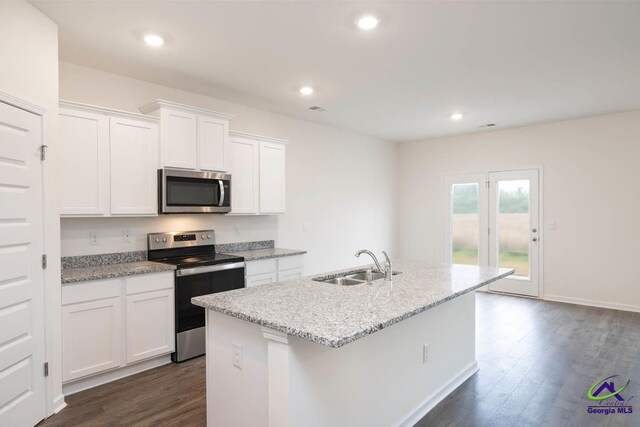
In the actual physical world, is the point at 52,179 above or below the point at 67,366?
above

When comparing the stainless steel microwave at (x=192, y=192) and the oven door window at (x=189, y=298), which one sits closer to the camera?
the oven door window at (x=189, y=298)

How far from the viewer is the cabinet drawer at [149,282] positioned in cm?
300

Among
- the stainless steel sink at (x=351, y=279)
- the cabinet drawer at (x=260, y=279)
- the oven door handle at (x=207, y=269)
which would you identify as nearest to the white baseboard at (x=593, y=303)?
the stainless steel sink at (x=351, y=279)

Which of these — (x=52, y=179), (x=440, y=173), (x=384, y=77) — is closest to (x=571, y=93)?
(x=384, y=77)

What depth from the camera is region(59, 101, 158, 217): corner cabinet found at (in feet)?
9.46

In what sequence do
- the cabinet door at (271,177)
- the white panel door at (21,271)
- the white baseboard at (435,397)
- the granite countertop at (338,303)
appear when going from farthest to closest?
1. the cabinet door at (271,177)
2. the white baseboard at (435,397)
3. the white panel door at (21,271)
4. the granite countertop at (338,303)

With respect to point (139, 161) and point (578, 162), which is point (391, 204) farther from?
point (139, 161)

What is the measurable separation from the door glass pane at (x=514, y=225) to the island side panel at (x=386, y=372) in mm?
3289

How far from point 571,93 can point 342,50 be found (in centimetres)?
285

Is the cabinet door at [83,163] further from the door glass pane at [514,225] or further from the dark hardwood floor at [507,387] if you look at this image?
the door glass pane at [514,225]

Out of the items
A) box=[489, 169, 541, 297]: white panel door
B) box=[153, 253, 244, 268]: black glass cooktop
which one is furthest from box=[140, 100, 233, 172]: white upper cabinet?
box=[489, 169, 541, 297]: white panel door

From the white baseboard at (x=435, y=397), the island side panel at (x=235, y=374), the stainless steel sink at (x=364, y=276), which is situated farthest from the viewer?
the stainless steel sink at (x=364, y=276)

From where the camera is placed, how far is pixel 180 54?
305 centimetres

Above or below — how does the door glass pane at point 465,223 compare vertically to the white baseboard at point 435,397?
above
